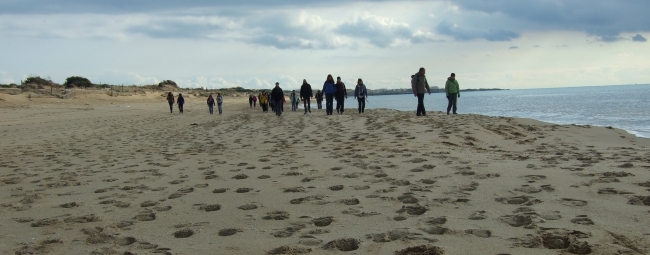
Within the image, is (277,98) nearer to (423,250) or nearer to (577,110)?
(423,250)

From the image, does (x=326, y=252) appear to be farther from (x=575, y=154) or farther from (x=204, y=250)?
(x=575, y=154)

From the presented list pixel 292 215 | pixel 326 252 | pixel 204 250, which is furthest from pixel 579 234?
pixel 204 250

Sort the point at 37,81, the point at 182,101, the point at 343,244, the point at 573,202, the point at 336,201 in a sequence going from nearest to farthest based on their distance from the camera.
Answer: the point at 343,244 → the point at 573,202 → the point at 336,201 → the point at 182,101 → the point at 37,81

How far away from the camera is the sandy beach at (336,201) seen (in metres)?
3.56

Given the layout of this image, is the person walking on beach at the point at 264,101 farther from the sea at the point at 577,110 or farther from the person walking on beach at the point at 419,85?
the person walking on beach at the point at 419,85

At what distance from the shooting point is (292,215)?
14.4 feet

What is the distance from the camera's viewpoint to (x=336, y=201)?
4.80 metres

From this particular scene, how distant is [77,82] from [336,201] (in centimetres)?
6948

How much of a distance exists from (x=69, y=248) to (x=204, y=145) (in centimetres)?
721

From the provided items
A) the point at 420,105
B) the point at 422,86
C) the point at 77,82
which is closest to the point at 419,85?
the point at 422,86

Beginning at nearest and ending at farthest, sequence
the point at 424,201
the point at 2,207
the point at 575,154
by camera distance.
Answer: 1. the point at 424,201
2. the point at 2,207
3. the point at 575,154

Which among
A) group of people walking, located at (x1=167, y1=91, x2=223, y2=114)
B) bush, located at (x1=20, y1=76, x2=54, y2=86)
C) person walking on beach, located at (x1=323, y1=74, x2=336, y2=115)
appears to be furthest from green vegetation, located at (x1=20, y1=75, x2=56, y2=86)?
person walking on beach, located at (x1=323, y1=74, x2=336, y2=115)

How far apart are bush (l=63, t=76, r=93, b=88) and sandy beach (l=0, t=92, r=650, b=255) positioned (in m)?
61.3

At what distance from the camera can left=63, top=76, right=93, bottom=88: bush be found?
6435cm
